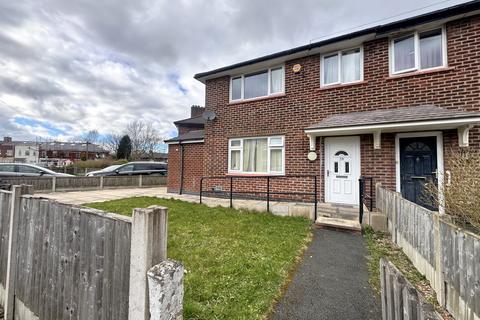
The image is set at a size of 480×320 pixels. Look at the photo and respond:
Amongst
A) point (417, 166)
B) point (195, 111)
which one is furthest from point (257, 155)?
point (195, 111)

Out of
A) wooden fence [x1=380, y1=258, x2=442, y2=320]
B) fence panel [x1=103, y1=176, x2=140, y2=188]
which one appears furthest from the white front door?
fence panel [x1=103, y1=176, x2=140, y2=188]

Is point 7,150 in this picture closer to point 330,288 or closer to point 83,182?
point 83,182

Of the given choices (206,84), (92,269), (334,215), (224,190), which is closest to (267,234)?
(334,215)

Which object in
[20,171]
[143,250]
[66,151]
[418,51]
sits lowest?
[143,250]

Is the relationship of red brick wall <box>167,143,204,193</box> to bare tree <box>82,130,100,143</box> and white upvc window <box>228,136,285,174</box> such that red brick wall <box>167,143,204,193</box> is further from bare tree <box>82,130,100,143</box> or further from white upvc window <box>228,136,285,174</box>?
bare tree <box>82,130,100,143</box>

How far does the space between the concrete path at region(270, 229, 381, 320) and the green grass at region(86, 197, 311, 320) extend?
7.5 inches

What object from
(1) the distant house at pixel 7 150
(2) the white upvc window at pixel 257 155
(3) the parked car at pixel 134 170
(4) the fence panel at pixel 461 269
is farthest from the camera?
(1) the distant house at pixel 7 150

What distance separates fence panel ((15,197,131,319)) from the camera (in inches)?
72.7

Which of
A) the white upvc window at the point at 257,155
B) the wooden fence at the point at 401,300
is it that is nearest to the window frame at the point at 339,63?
the white upvc window at the point at 257,155

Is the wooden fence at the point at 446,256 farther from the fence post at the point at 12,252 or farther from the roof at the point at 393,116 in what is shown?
the fence post at the point at 12,252

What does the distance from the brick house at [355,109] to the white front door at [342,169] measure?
1.2 inches

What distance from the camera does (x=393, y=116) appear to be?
6.45 metres

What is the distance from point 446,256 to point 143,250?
10.5ft

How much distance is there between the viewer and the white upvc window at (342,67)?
310 inches
